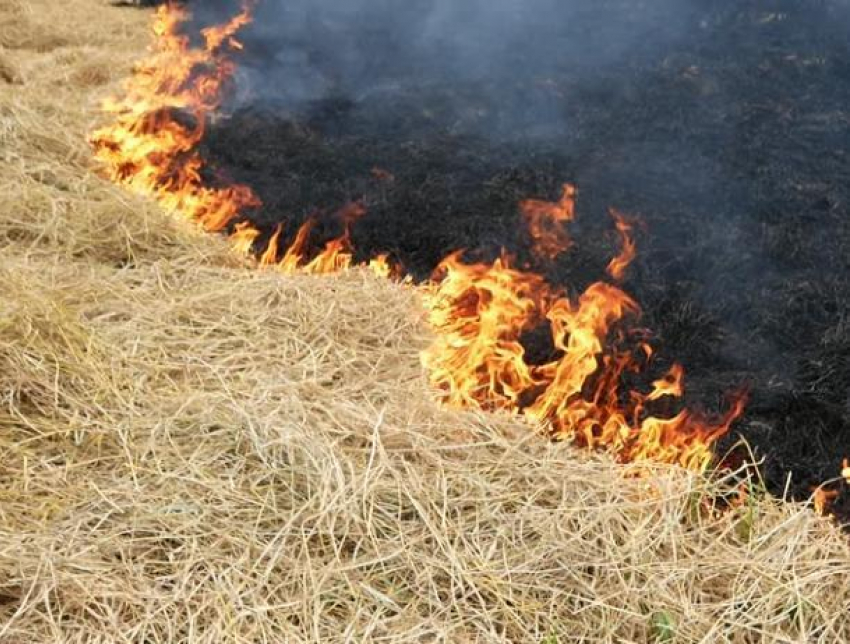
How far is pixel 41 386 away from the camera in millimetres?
3260

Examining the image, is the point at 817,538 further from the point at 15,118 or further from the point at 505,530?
the point at 15,118

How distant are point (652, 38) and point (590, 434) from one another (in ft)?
11.3

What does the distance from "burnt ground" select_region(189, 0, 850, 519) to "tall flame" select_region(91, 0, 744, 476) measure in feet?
0.30

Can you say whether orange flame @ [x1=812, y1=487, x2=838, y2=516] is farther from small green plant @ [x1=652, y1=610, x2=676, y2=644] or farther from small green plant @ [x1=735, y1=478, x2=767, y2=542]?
small green plant @ [x1=652, y1=610, x2=676, y2=644]

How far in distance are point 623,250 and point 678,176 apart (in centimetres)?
72

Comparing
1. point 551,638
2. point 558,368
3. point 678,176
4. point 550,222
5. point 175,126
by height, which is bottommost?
point 175,126

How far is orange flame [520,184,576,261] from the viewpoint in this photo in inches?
172

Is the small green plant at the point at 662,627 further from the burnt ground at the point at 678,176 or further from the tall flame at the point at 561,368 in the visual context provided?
the burnt ground at the point at 678,176

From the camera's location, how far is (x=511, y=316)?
392 centimetres

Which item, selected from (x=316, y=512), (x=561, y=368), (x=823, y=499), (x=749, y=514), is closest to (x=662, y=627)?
(x=749, y=514)

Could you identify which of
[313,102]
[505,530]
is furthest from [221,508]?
[313,102]

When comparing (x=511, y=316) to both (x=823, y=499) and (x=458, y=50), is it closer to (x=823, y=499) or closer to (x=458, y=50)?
(x=823, y=499)

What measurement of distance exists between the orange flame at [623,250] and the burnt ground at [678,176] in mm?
47

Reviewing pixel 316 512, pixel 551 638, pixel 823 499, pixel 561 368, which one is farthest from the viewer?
pixel 561 368
